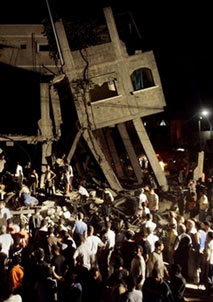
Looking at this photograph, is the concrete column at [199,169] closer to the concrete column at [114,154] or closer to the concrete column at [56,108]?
the concrete column at [114,154]

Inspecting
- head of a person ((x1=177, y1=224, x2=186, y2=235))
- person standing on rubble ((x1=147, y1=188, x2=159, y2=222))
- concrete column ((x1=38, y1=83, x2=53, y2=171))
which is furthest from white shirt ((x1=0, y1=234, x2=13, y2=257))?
concrete column ((x1=38, y1=83, x2=53, y2=171))

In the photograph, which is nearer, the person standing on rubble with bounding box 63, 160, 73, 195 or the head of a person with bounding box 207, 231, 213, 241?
the head of a person with bounding box 207, 231, 213, 241

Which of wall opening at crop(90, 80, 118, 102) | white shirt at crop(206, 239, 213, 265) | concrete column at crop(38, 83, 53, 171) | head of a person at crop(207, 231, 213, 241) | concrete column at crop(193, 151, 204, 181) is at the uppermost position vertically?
wall opening at crop(90, 80, 118, 102)

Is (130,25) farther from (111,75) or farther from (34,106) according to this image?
(34,106)

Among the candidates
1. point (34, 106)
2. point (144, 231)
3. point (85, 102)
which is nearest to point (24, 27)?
point (34, 106)

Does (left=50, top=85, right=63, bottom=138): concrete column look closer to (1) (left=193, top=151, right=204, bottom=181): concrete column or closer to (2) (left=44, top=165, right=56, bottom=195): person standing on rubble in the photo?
(2) (left=44, top=165, right=56, bottom=195): person standing on rubble

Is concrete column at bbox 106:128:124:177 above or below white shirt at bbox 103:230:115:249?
above

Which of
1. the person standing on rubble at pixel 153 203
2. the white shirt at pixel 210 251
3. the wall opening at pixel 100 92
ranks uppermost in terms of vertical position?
the wall opening at pixel 100 92

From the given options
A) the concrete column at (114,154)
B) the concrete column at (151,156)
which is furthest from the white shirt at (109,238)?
the concrete column at (114,154)

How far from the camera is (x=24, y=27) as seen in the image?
2625cm

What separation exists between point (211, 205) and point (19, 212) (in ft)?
29.0

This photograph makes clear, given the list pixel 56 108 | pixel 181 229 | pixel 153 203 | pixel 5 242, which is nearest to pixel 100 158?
pixel 56 108

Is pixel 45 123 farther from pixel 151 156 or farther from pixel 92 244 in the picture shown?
pixel 92 244

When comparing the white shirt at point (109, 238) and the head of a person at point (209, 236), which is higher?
the white shirt at point (109, 238)
